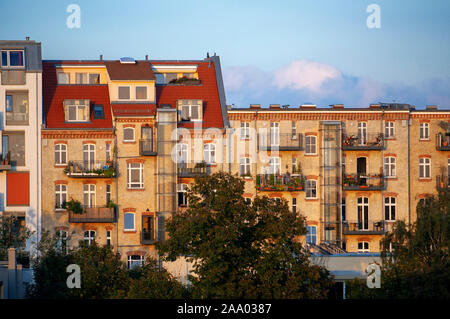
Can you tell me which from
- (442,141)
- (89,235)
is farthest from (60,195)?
(442,141)

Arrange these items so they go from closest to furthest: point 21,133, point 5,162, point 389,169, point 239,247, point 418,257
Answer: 1. point 239,247
2. point 418,257
3. point 5,162
4. point 21,133
5. point 389,169

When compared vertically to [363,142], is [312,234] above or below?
below

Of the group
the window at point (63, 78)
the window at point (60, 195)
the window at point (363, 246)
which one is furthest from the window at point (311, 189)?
the window at point (63, 78)

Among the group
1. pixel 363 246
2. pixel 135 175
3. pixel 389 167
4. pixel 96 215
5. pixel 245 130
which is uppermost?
pixel 245 130

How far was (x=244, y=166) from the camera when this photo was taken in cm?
6172

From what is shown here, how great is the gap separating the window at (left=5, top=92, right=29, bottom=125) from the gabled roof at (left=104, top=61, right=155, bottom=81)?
6186 millimetres

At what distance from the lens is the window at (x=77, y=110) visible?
60.6 meters

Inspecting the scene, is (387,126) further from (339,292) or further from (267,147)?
(339,292)

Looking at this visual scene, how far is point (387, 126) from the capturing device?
63188 millimetres

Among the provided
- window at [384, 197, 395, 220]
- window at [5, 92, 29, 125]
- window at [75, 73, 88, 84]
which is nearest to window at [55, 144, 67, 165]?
window at [5, 92, 29, 125]

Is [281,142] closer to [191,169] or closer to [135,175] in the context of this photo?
[191,169]

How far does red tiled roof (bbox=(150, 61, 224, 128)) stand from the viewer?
203 ft

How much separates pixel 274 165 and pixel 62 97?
51.1 feet
